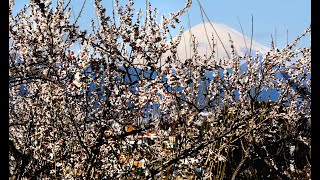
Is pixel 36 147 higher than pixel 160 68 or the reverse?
the reverse

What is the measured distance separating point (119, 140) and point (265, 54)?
1.83m

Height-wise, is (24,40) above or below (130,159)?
above

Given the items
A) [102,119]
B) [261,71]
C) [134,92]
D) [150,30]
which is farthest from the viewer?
[261,71]

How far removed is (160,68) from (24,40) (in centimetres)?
114

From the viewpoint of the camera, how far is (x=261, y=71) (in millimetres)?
4449

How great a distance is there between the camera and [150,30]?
11.8ft

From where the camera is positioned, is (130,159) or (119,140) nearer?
(119,140)

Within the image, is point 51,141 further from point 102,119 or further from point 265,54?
point 265,54

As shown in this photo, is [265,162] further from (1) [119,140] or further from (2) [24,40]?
(2) [24,40]
